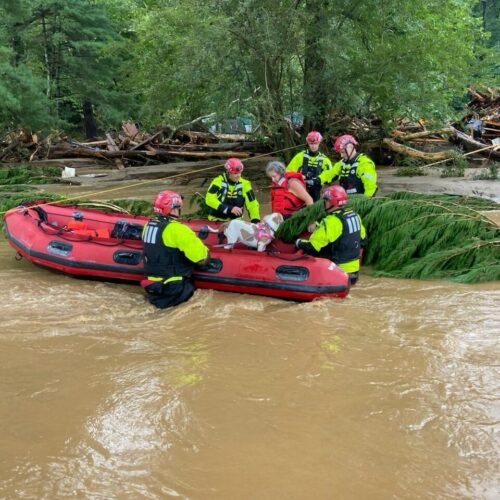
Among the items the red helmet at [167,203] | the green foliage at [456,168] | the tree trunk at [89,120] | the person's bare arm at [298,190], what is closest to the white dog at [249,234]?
the person's bare arm at [298,190]

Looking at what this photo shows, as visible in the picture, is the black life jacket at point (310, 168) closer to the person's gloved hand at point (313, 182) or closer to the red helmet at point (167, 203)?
the person's gloved hand at point (313, 182)

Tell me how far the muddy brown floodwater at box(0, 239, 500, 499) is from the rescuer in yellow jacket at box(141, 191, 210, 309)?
19 centimetres

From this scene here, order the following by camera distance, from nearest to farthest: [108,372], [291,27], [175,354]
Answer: [108,372], [175,354], [291,27]

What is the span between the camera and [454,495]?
2883 mm

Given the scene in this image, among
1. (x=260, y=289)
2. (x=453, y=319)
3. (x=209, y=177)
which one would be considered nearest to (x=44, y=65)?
(x=209, y=177)

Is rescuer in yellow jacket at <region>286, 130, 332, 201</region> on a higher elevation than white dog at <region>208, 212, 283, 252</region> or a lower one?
higher

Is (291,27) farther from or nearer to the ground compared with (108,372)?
farther from the ground

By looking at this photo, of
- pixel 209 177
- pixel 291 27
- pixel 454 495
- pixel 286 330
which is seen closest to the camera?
pixel 454 495

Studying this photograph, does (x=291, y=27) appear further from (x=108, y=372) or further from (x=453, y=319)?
(x=108, y=372)

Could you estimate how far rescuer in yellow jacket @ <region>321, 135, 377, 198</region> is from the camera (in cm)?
728

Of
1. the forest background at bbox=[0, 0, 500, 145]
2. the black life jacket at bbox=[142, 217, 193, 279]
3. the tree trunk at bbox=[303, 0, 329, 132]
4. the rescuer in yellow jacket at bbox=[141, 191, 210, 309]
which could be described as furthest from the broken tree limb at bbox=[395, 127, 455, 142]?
the black life jacket at bbox=[142, 217, 193, 279]

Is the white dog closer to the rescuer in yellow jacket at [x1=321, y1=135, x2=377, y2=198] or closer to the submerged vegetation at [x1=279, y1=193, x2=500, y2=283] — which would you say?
the submerged vegetation at [x1=279, y1=193, x2=500, y2=283]

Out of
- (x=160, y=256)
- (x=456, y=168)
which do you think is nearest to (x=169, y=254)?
(x=160, y=256)

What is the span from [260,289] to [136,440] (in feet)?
9.18
